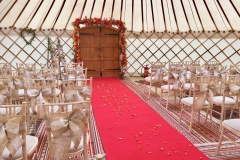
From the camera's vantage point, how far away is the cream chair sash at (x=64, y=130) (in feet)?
5.15

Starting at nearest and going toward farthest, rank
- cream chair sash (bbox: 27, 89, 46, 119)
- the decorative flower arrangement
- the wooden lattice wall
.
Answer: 1. cream chair sash (bbox: 27, 89, 46, 119)
2. the decorative flower arrangement
3. the wooden lattice wall

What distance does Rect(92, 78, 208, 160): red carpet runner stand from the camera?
241 cm

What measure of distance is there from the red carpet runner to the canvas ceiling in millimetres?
2552

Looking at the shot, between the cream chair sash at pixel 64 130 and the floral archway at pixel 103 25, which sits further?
the floral archway at pixel 103 25

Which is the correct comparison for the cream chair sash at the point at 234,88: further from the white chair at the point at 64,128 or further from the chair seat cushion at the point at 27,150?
the chair seat cushion at the point at 27,150

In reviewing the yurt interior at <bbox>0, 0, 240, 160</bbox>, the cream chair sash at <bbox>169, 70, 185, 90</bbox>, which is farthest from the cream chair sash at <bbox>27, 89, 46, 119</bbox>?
the cream chair sash at <bbox>169, 70, 185, 90</bbox>

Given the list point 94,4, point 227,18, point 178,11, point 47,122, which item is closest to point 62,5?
point 94,4

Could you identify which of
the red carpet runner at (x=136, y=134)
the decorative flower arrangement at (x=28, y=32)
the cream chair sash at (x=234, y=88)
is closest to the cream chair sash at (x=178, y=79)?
the red carpet runner at (x=136, y=134)

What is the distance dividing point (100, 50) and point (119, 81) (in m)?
1.33

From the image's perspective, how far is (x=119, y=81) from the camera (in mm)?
6734

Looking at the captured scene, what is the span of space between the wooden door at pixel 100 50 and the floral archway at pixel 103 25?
0.23m

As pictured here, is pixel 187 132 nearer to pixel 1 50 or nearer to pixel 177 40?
pixel 177 40

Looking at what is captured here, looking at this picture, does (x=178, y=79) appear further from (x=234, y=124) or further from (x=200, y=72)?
(x=234, y=124)

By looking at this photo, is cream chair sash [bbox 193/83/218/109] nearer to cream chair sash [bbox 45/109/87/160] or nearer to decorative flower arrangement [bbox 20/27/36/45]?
cream chair sash [bbox 45/109/87/160]
